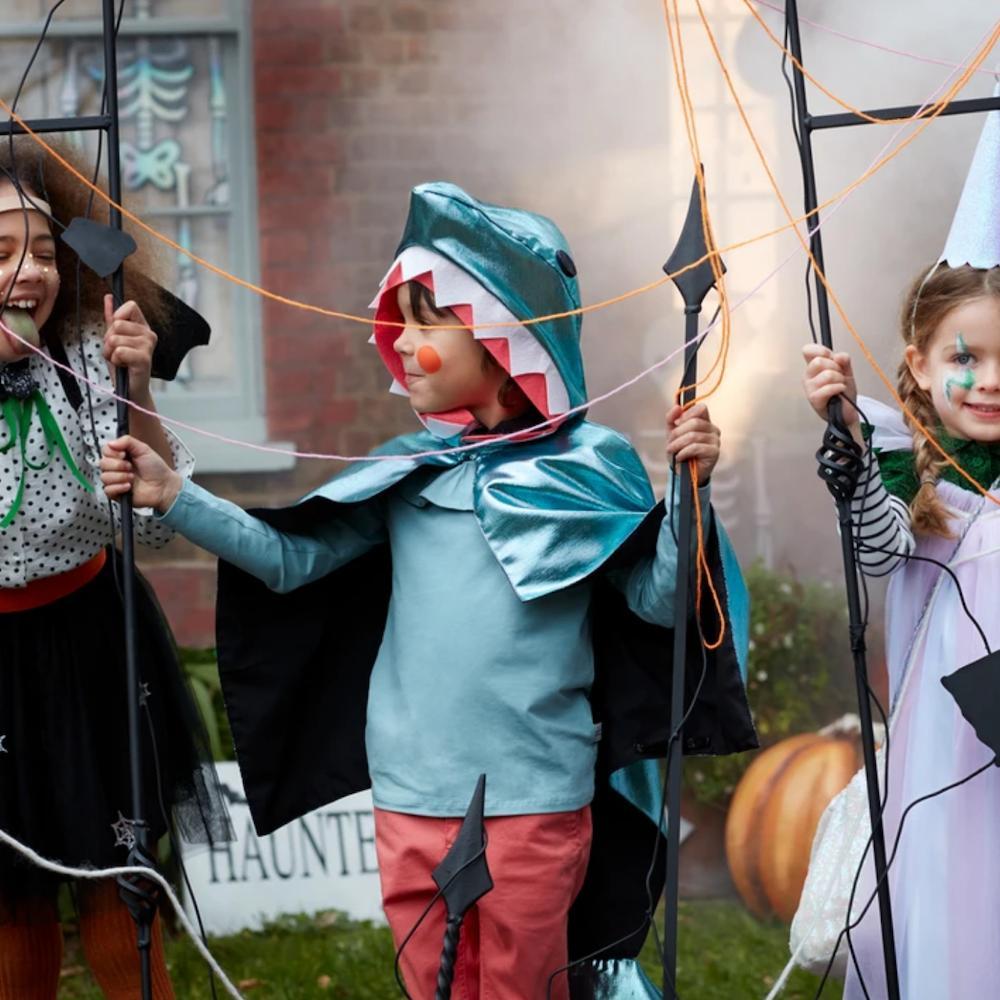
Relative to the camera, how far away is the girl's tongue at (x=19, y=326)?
9.55ft

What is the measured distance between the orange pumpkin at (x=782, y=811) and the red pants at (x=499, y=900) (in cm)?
202

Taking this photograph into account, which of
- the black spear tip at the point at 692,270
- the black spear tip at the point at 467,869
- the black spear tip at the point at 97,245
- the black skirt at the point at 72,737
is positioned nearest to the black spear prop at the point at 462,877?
the black spear tip at the point at 467,869

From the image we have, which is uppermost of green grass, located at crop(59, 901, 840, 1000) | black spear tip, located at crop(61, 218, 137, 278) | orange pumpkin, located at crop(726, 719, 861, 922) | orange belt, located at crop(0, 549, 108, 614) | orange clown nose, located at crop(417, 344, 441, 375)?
black spear tip, located at crop(61, 218, 137, 278)

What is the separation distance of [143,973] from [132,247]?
1.16m

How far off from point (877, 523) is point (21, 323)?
148 cm

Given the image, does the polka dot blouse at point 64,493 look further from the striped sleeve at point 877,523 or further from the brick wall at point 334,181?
the brick wall at point 334,181

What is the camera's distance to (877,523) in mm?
2850

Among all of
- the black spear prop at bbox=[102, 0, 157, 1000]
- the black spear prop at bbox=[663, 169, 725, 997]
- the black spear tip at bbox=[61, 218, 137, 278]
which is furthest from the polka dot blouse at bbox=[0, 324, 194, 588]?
the black spear prop at bbox=[663, 169, 725, 997]

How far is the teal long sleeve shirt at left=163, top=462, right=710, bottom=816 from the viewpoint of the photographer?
285 cm

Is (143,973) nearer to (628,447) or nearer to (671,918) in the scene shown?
(671,918)

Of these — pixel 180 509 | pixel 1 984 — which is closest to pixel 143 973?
pixel 1 984

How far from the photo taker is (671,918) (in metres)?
2.60

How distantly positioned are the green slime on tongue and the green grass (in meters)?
2.01

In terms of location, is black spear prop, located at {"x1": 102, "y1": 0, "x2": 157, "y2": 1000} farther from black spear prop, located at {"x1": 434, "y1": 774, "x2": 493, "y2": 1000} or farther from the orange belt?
black spear prop, located at {"x1": 434, "y1": 774, "x2": 493, "y2": 1000}
